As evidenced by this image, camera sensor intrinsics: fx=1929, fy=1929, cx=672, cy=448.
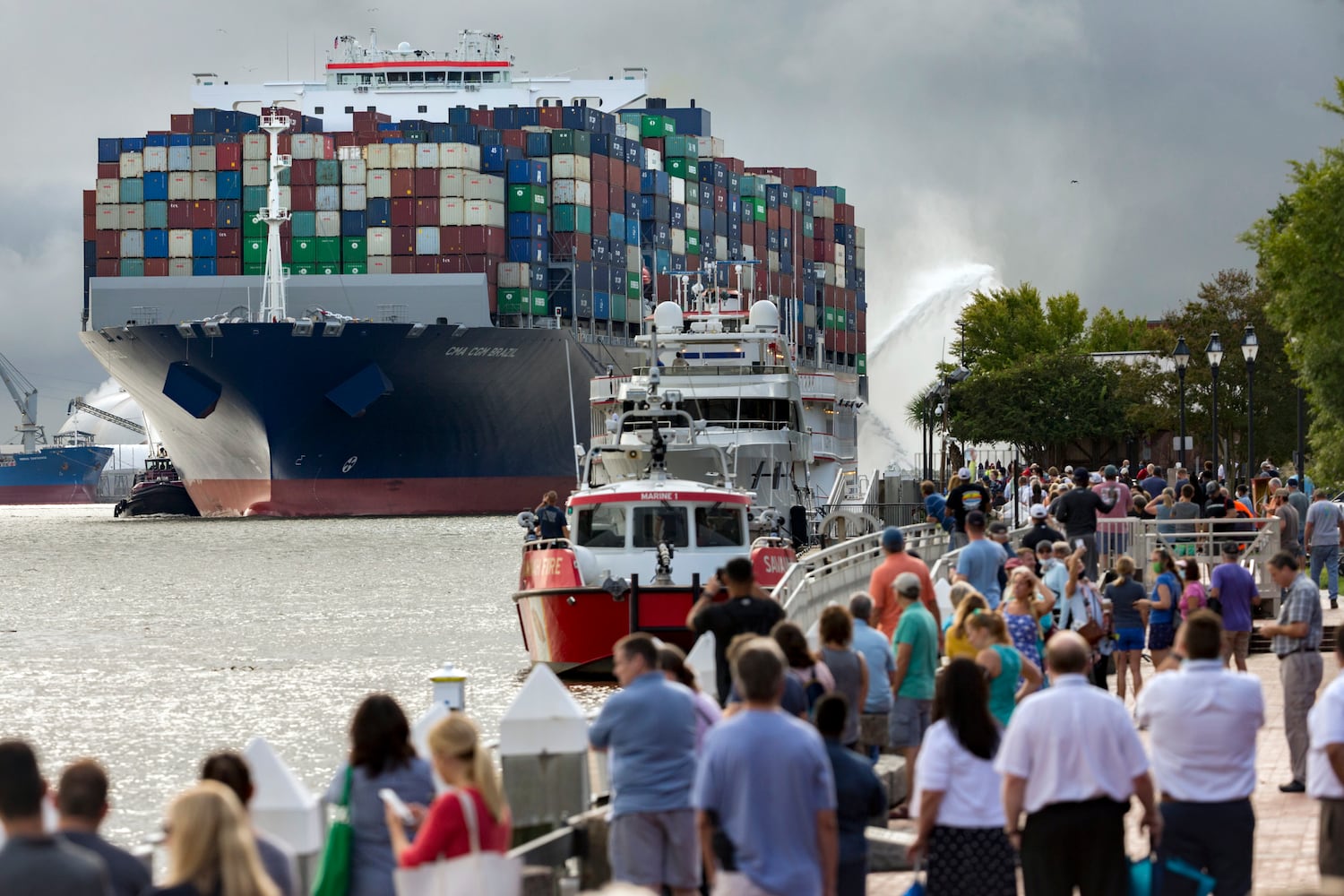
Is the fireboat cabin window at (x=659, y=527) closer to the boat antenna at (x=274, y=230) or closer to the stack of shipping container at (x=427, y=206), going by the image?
the boat antenna at (x=274, y=230)

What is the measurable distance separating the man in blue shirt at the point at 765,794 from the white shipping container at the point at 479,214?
302 ft

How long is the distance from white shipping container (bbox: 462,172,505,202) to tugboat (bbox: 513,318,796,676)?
74.2 meters

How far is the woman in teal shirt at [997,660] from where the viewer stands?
34.7 feet

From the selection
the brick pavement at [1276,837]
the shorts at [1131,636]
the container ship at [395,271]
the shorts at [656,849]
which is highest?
the container ship at [395,271]

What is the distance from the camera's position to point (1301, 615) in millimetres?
12945

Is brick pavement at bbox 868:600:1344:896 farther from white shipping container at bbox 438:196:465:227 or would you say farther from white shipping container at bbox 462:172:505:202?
white shipping container at bbox 462:172:505:202

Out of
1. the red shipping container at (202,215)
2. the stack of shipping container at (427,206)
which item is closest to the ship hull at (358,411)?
the stack of shipping container at (427,206)

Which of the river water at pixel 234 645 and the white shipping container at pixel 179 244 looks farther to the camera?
the white shipping container at pixel 179 244

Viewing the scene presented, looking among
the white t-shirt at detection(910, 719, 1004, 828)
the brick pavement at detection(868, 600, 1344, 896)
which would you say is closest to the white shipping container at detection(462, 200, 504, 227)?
the brick pavement at detection(868, 600, 1344, 896)

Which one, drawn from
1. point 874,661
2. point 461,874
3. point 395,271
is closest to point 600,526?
point 874,661

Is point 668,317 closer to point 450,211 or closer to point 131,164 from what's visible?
point 450,211

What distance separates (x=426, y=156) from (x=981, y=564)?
277 feet

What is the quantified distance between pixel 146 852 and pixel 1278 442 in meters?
65.9

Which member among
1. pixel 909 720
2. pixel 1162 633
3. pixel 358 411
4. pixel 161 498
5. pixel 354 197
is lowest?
pixel 909 720
